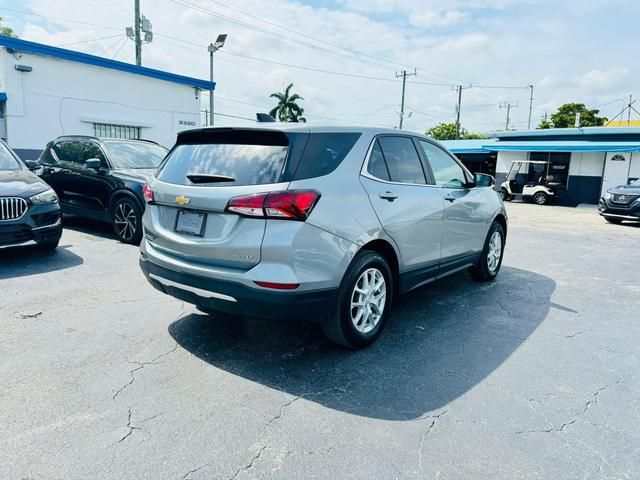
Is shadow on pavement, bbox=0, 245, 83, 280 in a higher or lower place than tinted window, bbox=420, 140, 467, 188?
lower

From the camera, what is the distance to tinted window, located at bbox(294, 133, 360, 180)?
330 cm

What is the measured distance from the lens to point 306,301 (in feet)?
10.6

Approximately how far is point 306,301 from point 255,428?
866 millimetres

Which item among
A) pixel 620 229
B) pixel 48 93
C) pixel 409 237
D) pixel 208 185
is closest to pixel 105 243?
pixel 208 185

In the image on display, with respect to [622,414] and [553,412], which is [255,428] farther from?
[622,414]

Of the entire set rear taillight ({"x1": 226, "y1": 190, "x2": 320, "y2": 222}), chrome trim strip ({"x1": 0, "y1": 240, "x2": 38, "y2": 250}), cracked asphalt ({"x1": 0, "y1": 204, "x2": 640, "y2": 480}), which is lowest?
cracked asphalt ({"x1": 0, "y1": 204, "x2": 640, "y2": 480})

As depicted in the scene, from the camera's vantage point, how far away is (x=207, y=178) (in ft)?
11.5

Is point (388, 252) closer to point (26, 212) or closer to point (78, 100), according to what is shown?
point (26, 212)

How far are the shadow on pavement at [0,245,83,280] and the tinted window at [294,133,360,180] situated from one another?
4.14 metres

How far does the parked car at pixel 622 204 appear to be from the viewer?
13.6m

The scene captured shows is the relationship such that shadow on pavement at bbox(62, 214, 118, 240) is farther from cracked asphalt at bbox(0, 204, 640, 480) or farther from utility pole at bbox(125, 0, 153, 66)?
utility pole at bbox(125, 0, 153, 66)

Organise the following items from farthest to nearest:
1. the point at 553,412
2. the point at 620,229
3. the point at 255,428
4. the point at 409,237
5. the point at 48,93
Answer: the point at 48,93
the point at 620,229
the point at 409,237
the point at 553,412
the point at 255,428

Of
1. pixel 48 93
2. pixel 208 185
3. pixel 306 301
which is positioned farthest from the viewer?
pixel 48 93

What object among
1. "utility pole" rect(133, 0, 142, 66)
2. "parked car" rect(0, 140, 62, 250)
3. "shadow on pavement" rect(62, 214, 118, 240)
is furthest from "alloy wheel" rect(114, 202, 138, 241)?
"utility pole" rect(133, 0, 142, 66)
